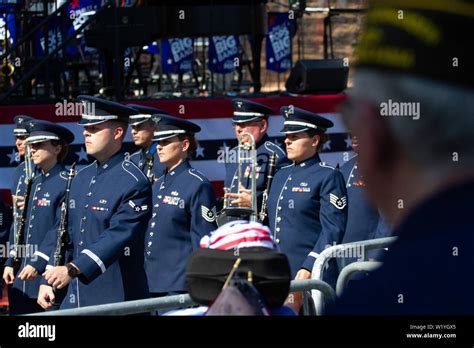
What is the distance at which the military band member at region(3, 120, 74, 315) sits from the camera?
286 inches

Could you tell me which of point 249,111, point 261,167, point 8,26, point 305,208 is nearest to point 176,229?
point 305,208

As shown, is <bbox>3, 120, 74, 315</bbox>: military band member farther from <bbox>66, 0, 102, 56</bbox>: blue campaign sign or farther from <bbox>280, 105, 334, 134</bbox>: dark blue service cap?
<bbox>66, 0, 102, 56</bbox>: blue campaign sign

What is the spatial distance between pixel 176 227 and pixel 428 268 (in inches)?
210

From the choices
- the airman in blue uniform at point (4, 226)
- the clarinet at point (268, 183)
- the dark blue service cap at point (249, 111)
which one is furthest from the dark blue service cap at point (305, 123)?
the airman in blue uniform at point (4, 226)

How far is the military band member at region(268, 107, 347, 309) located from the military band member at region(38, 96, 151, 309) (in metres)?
0.95

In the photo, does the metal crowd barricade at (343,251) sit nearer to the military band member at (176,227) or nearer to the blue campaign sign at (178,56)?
the military band member at (176,227)

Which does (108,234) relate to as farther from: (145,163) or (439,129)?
(439,129)

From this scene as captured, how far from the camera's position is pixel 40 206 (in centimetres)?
746

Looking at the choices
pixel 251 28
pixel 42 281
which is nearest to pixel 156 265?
pixel 42 281

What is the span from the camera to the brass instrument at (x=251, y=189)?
714 cm

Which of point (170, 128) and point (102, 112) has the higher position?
point (102, 112)

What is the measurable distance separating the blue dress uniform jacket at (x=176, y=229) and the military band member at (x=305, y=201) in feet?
1.58
